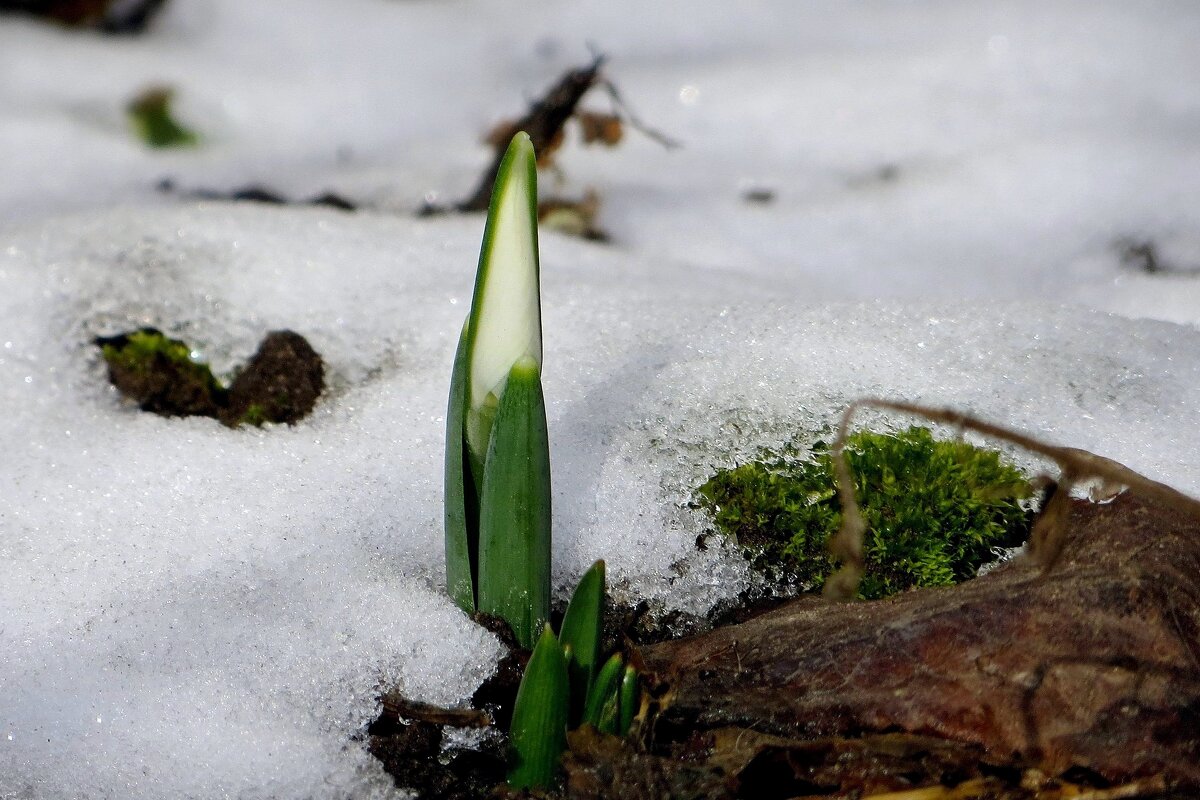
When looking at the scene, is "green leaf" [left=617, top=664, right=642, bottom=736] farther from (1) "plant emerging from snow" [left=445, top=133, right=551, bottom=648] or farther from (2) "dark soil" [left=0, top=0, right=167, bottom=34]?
(2) "dark soil" [left=0, top=0, right=167, bottom=34]

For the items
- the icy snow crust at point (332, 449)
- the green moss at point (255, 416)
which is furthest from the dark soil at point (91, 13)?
the green moss at point (255, 416)

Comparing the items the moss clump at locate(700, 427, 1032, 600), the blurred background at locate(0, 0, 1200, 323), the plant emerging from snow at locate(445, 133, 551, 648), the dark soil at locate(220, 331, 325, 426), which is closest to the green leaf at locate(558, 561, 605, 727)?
the plant emerging from snow at locate(445, 133, 551, 648)

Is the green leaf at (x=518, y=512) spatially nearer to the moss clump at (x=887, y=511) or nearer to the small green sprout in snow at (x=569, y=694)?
the small green sprout in snow at (x=569, y=694)

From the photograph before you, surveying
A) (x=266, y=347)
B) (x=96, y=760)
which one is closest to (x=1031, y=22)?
(x=266, y=347)

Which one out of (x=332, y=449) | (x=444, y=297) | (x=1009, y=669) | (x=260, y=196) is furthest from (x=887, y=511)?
(x=260, y=196)

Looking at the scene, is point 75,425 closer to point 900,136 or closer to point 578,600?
point 578,600

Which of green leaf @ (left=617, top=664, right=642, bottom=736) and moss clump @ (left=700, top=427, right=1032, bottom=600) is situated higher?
moss clump @ (left=700, top=427, right=1032, bottom=600)
